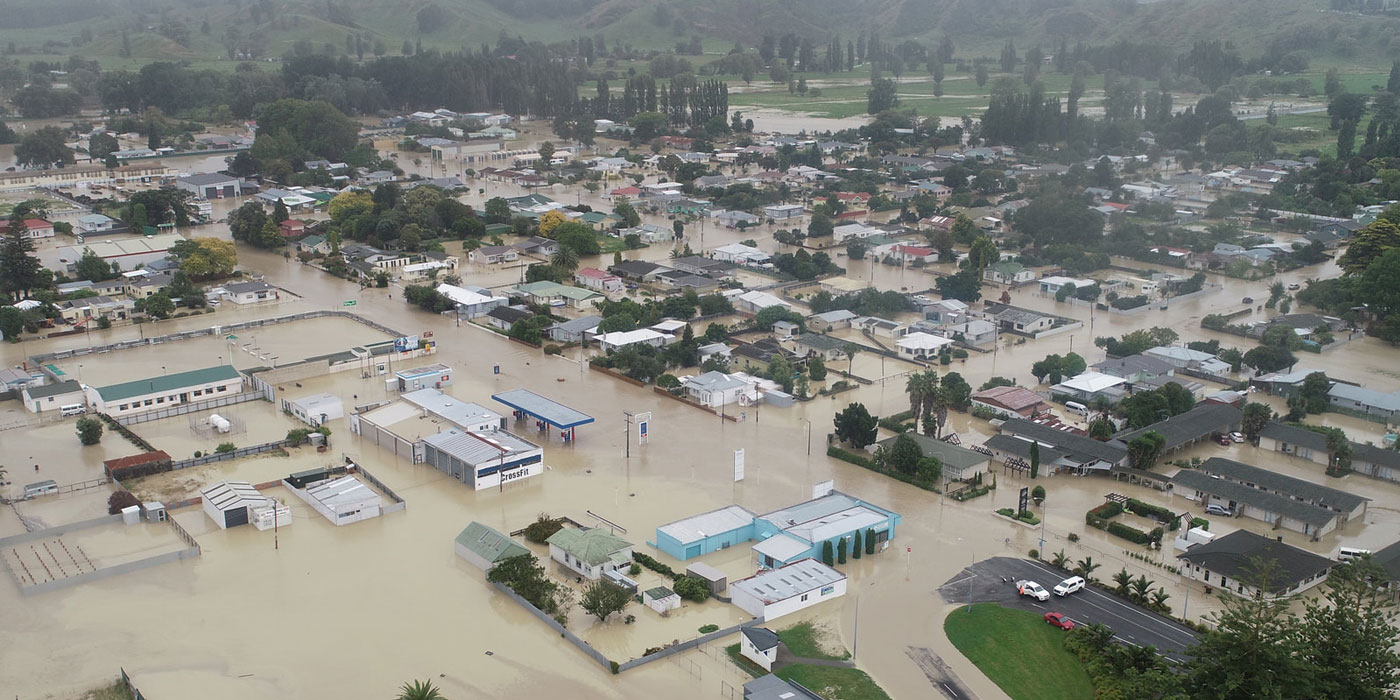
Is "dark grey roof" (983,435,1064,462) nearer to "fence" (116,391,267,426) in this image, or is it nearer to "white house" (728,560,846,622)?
"white house" (728,560,846,622)

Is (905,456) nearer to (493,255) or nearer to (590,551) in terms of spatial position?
(590,551)

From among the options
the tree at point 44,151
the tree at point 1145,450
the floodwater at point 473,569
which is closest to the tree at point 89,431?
the floodwater at point 473,569

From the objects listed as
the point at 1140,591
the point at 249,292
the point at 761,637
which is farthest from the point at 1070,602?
the point at 249,292

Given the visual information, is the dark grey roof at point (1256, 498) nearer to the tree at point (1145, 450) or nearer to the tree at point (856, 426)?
the tree at point (1145, 450)

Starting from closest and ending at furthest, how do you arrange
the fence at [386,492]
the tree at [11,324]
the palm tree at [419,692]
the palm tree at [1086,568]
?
the palm tree at [419,692]
the palm tree at [1086,568]
the fence at [386,492]
the tree at [11,324]

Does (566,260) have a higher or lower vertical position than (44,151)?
lower

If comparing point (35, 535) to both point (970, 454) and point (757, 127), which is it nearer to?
point (970, 454)
